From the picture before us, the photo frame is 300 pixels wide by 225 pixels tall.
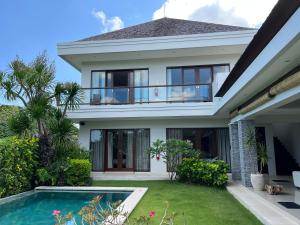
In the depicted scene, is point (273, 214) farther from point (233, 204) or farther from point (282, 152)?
point (282, 152)

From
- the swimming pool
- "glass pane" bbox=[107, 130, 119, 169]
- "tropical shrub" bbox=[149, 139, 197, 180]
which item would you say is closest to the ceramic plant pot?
"tropical shrub" bbox=[149, 139, 197, 180]

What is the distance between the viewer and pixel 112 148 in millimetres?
17266

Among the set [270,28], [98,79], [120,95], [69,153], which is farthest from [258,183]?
[98,79]

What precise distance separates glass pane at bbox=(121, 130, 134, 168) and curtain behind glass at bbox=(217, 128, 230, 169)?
548cm

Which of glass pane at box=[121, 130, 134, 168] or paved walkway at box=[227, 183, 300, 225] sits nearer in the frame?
paved walkway at box=[227, 183, 300, 225]

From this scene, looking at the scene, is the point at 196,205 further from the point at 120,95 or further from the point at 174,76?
the point at 174,76

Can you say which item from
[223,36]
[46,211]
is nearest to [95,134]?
[46,211]

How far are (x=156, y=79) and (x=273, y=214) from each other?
11.5m

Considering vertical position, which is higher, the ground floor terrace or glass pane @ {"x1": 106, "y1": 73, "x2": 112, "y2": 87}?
glass pane @ {"x1": 106, "y1": 73, "x2": 112, "y2": 87}

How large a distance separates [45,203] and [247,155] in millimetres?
8305

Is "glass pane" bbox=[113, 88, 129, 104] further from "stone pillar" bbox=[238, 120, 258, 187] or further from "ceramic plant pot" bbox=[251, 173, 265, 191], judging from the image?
"ceramic plant pot" bbox=[251, 173, 265, 191]

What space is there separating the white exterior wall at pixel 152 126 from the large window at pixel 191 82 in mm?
1807

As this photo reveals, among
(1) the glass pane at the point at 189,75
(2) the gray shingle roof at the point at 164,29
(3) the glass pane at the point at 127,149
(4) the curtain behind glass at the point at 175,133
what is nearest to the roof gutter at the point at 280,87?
(4) the curtain behind glass at the point at 175,133

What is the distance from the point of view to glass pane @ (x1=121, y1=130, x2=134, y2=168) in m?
17.0
